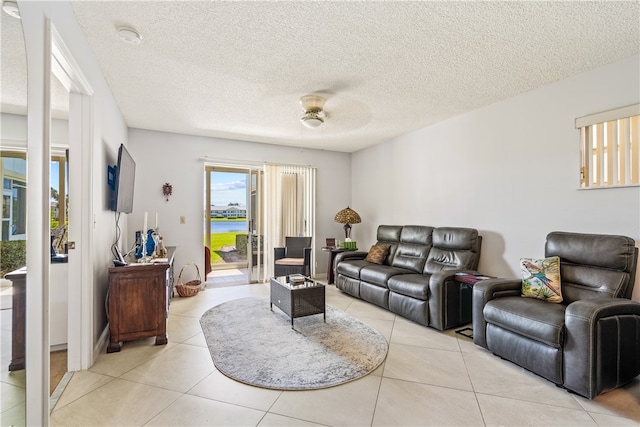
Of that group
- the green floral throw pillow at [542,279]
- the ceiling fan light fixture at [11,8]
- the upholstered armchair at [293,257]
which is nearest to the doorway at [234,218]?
the upholstered armchair at [293,257]

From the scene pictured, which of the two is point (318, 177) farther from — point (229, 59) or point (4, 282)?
point (4, 282)

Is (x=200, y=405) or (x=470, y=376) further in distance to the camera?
(x=470, y=376)

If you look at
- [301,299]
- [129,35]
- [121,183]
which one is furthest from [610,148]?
[121,183]

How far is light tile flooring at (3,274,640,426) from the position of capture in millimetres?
1814

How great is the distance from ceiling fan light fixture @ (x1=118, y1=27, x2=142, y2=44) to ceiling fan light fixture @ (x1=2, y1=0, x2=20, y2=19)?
955 mm

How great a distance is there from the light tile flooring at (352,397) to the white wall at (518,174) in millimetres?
1295

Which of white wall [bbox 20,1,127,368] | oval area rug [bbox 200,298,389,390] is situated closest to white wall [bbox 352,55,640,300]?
oval area rug [bbox 200,298,389,390]

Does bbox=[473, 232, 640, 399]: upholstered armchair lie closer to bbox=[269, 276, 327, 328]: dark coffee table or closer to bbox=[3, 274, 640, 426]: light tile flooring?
bbox=[3, 274, 640, 426]: light tile flooring

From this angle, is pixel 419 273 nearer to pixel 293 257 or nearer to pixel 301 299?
pixel 301 299

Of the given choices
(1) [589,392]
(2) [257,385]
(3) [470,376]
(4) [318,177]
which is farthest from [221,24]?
(4) [318,177]

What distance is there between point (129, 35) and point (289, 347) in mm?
2778

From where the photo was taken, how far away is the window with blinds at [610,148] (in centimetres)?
253

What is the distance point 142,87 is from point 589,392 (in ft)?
14.6

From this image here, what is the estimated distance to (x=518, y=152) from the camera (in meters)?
3.35
